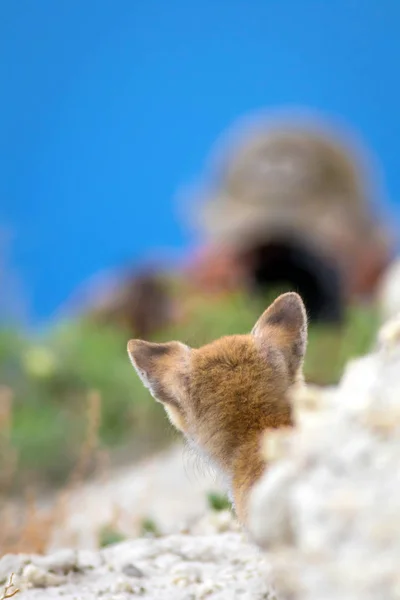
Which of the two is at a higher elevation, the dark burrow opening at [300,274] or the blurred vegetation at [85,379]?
the dark burrow opening at [300,274]

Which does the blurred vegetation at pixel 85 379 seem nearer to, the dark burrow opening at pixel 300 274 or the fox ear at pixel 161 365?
the dark burrow opening at pixel 300 274

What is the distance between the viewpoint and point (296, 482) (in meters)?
0.84

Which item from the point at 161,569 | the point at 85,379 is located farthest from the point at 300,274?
the point at 161,569

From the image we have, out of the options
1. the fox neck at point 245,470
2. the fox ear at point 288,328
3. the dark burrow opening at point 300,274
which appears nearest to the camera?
the fox neck at point 245,470

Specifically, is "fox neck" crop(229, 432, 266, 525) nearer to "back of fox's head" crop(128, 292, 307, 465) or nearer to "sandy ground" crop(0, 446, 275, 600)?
"back of fox's head" crop(128, 292, 307, 465)

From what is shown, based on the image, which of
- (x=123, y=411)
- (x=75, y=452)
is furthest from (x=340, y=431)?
(x=123, y=411)

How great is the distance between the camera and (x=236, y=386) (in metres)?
1.28

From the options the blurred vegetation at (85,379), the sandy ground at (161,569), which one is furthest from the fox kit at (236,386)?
the blurred vegetation at (85,379)

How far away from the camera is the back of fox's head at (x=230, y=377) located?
4.18 feet

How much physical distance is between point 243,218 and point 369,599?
23.7 ft

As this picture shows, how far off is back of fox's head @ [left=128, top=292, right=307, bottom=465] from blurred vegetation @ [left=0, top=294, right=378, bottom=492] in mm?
2953

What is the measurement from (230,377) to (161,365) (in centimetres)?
16

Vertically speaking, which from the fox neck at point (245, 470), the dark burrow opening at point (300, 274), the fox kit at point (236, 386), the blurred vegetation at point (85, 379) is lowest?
the fox neck at point (245, 470)

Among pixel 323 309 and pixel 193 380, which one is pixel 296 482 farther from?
pixel 323 309
